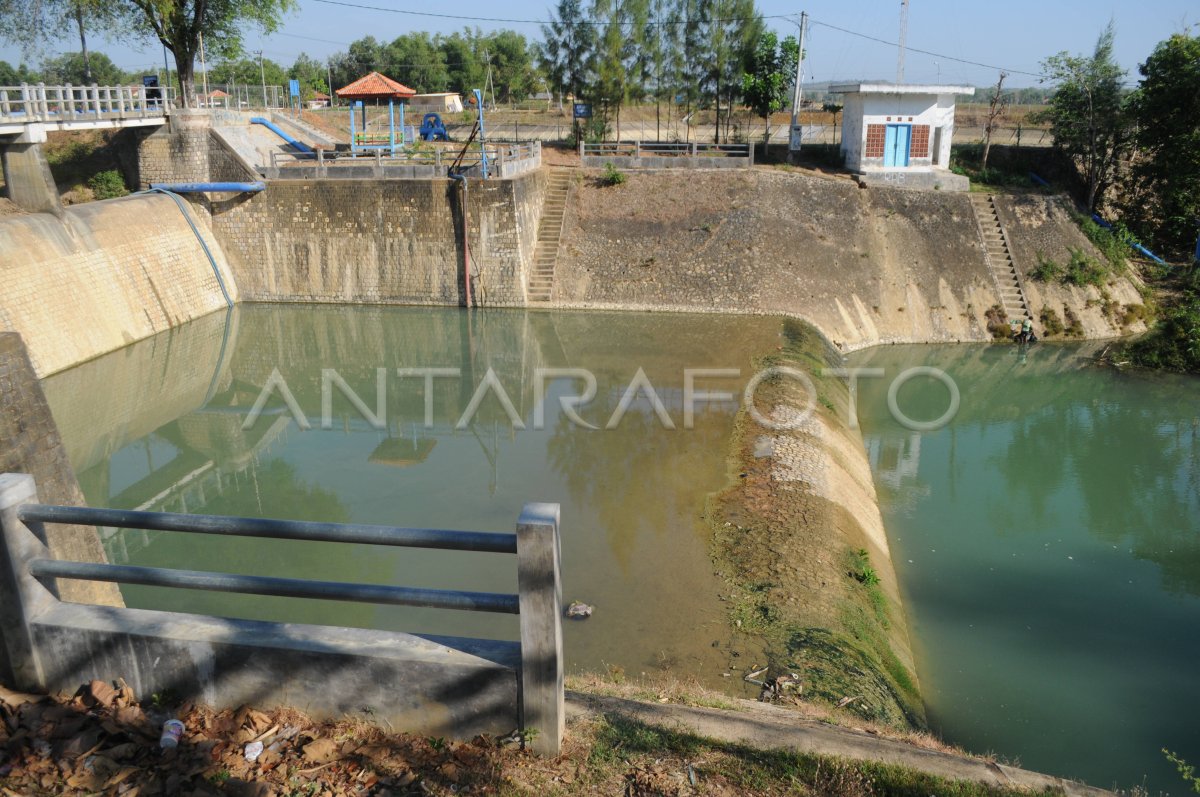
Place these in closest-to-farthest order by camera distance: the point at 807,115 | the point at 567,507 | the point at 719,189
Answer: the point at 567,507 → the point at 719,189 → the point at 807,115

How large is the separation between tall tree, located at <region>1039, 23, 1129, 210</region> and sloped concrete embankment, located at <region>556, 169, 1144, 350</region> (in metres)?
2.09

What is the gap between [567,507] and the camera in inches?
499

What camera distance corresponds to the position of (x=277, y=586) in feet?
13.8

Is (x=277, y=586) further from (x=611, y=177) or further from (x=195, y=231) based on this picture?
(x=611, y=177)

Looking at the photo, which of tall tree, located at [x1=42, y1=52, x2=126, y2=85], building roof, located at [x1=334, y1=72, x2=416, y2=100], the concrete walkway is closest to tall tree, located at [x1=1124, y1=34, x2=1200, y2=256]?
building roof, located at [x1=334, y1=72, x2=416, y2=100]

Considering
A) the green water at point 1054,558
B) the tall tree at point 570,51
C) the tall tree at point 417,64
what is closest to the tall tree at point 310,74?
the tall tree at point 417,64

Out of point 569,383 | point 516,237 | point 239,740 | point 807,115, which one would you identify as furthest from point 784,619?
point 807,115

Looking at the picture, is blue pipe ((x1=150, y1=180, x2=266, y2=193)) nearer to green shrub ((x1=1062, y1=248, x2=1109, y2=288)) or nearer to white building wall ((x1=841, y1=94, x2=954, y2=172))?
white building wall ((x1=841, y1=94, x2=954, y2=172))

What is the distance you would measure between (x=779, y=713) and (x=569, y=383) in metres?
12.6

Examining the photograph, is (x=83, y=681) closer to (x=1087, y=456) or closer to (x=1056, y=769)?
(x=1056, y=769)

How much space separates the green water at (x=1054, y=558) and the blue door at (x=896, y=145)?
28.0 feet

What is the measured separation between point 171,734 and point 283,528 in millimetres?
1027

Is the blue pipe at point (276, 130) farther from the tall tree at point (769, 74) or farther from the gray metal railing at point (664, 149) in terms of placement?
the tall tree at point (769, 74)

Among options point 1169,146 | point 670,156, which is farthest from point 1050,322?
point 670,156
